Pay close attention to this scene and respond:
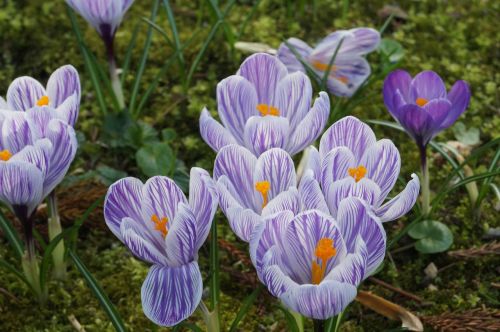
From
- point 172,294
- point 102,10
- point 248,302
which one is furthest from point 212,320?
point 102,10

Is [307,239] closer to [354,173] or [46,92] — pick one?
[354,173]

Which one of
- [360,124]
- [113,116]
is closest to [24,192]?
[360,124]

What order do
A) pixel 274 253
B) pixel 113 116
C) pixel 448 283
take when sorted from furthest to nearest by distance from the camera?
pixel 113 116
pixel 448 283
pixel 274 253

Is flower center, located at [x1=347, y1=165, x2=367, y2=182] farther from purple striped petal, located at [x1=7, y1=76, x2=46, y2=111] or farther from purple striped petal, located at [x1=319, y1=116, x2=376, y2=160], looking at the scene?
purple striped petal, located at [x1=7, y1=76, x2=46, y2=111]

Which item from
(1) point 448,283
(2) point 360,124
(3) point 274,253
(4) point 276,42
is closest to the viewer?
(3) point 274,253

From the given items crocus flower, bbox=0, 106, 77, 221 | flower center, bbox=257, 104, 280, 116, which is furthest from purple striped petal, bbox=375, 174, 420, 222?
crocus flower, bbox=0, 106, 77, 221

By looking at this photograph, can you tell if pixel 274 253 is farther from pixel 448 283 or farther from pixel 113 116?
pixel 113 116

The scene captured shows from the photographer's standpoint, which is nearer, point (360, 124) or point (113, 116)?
point (360, 124)

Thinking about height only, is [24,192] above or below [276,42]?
above
